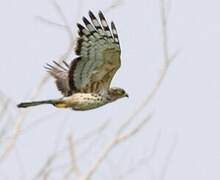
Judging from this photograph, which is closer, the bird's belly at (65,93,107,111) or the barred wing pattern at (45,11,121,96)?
the barred wing pattern at (45,11,121,96)

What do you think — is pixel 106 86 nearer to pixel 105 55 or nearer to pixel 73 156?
pixel 105 55

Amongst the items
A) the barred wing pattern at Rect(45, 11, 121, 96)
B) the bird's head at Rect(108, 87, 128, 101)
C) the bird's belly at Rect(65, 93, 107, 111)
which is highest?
the barred wing pattern at Rect(45, 11, 121, 96)

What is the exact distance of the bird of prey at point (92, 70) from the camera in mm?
8094

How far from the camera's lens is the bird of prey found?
8.09 m

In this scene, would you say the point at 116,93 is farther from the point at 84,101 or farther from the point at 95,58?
the point at 95,58

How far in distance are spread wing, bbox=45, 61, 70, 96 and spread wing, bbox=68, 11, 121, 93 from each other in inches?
6.0

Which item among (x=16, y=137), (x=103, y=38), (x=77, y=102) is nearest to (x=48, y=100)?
(x=77, y=102)

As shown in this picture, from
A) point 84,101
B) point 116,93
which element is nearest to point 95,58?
point 84,101

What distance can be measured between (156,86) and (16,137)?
1.20 meters

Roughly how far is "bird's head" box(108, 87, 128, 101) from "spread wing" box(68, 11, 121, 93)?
0.41 ft

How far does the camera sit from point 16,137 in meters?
7.19

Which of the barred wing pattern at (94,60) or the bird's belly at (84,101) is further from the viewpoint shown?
the bird's belly at (84,101)

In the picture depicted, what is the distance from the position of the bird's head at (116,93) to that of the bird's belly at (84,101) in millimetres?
161

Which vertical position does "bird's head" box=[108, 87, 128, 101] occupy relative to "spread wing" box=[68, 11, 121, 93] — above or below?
below
